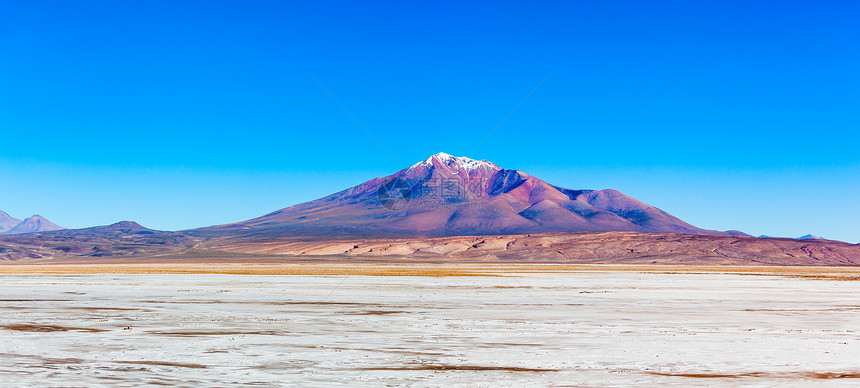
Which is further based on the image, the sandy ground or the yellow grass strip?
the yellow grass strip

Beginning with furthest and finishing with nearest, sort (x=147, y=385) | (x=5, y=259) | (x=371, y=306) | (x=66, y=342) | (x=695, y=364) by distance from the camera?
1. (x=5, y=259)
2. (x=371, y=306)
3. (x=66, y=342)
4. (x=695, y=364)
5. (x=147, y=385)

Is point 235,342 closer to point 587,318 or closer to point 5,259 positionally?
point 587,318

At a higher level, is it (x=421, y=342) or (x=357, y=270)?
(x=357, y=270)

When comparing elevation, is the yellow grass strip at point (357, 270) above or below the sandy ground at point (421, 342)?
above

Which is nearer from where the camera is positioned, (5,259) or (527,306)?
(527,306)

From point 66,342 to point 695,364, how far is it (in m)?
14.6

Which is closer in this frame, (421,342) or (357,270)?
(421,342)

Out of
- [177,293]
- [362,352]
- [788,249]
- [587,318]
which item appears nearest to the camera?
[362,352]

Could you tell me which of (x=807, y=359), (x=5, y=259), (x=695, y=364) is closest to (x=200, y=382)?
(x=695, y=364)

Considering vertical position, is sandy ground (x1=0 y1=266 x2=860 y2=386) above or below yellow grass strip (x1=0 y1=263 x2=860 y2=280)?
below

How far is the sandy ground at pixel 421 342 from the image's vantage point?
1333 cm

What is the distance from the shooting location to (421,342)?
58.6 feet

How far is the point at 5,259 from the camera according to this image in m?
179

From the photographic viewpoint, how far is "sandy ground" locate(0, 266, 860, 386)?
1333cm
